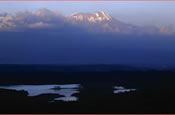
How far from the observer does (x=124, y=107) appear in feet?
61.5

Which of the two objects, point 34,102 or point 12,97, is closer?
point 34,102

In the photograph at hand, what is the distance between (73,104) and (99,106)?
6.02 ft

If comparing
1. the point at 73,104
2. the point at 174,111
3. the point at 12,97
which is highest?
the point at 12,97

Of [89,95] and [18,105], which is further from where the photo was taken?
[89,95]

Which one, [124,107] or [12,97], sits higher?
[12,97]

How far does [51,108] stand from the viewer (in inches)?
739

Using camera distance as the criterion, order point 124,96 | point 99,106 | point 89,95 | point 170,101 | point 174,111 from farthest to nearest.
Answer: point 89,95
point 124,96
point 170,101
point 99,106
point 174,111

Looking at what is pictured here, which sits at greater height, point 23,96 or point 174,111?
point 23,96

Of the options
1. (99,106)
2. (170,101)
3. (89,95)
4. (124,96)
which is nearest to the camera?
(99,106)

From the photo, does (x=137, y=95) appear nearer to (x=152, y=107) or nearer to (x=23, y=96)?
(x=152, y=107)

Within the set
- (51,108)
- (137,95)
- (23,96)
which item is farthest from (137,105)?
(23,96)

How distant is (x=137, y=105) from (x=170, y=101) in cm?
288

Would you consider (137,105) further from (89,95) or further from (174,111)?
(89,95)

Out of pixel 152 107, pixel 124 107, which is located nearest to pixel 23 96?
pixel 124 107
